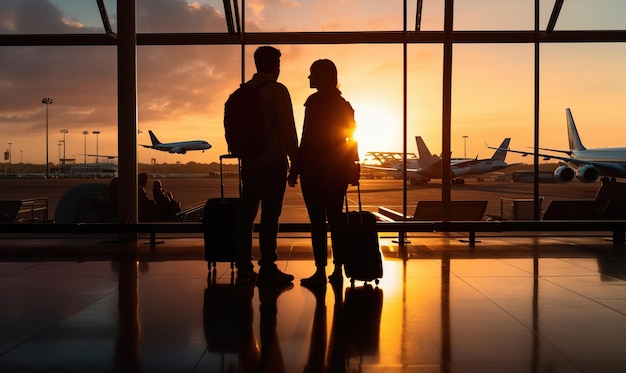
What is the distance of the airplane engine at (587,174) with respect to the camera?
81.5 ft

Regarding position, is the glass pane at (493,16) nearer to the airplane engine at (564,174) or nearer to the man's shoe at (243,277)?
the man's shoe at (243,277)

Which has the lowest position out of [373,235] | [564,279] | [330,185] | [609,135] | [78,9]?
[564,279]

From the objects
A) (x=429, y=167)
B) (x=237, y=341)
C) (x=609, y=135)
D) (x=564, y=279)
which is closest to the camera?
(x=237, y=341)

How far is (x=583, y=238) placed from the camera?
27.1 ft

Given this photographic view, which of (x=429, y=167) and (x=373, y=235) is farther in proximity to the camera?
(x=429, y=167)

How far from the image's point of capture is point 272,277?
4.75 meters

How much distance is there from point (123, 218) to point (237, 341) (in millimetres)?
4777

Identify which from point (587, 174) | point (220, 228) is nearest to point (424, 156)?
point (587, 174)

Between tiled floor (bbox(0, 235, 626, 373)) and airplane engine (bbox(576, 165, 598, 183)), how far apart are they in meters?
20.6

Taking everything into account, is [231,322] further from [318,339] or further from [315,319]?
[318,339]

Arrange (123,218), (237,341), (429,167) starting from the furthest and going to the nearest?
(429,167) → (123,218) → (237,341)

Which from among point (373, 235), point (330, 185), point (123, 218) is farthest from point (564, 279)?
point (123, 218)

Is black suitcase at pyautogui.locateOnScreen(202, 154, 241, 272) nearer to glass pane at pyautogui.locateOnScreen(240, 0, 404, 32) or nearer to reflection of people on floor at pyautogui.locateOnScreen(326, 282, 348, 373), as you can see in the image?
reflection of people on floor at pyautogui.locateOnScreen(326, 282, 348, 373)

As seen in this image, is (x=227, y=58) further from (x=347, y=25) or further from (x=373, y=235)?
(x=373, y=235)
